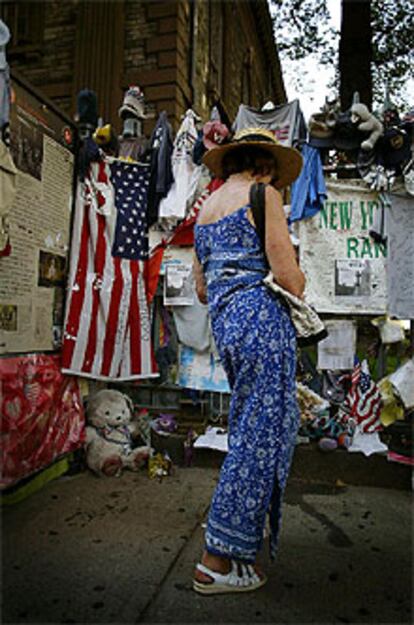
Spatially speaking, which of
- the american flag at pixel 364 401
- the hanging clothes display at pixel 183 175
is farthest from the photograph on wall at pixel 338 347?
the hanging clothes display at pixel 183 175

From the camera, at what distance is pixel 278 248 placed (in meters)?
2.20

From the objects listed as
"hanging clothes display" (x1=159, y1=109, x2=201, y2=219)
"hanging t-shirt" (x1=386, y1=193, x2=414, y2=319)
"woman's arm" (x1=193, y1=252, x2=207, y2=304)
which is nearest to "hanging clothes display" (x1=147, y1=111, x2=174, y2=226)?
"hanging clothes display" (x1=159, y1=109, x2=201, y2=219)

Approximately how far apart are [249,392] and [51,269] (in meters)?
Result: 2.08

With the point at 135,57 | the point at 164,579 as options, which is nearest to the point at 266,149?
the point at 164,579

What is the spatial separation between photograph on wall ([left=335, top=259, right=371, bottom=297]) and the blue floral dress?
6.17 ft

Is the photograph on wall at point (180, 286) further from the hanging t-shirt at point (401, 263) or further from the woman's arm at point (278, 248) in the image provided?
the woman's arm at point (278, 248)

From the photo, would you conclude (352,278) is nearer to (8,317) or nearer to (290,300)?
(290,300)

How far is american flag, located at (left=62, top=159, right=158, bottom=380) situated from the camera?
3.90 meters

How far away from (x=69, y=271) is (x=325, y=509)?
2.58m

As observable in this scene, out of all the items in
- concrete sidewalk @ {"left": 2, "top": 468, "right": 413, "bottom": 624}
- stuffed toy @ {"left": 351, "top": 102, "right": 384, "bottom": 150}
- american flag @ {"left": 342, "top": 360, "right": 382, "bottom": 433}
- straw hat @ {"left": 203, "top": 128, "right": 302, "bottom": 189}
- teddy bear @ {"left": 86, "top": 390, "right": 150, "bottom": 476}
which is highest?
stuffed toy @ {"left": 351, "top": 102, "right": 384, "bottom": 150}

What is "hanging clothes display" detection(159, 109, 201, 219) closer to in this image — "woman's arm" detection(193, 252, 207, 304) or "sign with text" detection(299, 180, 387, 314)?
"sign with text" detection(299, 180, 387, 314)

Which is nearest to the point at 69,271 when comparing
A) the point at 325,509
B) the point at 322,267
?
the point at 322,267

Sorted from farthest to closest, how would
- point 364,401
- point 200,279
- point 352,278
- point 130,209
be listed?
point 130,209, point 352,278, point 364,401, point 200,279

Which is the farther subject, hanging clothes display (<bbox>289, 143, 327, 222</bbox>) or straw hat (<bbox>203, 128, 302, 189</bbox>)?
hanging clothes display (<bbox>289, 143, 327, 222</bbox>)
